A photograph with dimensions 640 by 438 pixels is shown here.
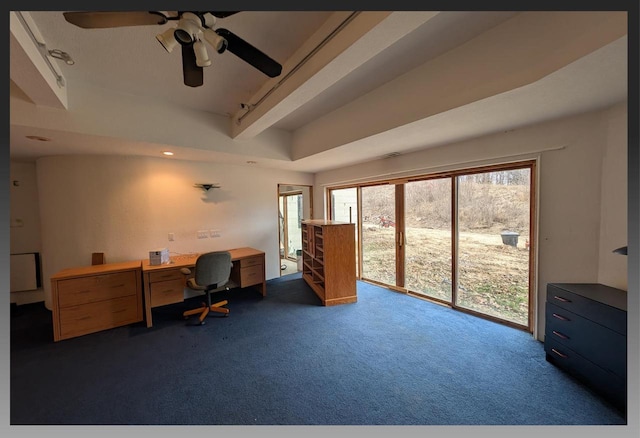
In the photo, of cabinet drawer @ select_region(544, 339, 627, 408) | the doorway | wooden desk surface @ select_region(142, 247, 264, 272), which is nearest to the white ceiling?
wooden desk surface @ select_region(142, 247, 264, 272)

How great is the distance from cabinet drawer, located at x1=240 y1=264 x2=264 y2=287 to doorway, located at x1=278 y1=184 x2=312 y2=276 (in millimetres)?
1670

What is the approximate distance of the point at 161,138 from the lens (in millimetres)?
2525

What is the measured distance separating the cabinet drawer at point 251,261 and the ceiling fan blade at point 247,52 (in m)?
2.80

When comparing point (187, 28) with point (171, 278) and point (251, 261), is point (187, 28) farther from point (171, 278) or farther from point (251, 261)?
point (251, 261)

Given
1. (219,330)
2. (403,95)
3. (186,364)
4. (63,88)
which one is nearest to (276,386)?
(186,364)

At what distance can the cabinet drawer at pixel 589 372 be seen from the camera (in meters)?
1.47

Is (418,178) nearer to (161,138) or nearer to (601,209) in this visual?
(601,209)

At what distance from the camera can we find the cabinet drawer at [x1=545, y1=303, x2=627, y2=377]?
1.49 meters

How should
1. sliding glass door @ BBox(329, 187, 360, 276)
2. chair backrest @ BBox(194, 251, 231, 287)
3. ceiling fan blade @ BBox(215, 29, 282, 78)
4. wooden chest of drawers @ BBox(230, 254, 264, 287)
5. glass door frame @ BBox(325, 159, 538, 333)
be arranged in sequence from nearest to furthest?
ceiling fan blade @ BBox(215, 29, 282, 78) → glass door frame @ BBox(325, 159, 538, 333) → chair backrest @ BBox(194, 251, 231, 287) → wooden chest of drawers @ BBox(230, 254, 264, 287) → sliding glass door @ BBox(329, 187, 360, 276)

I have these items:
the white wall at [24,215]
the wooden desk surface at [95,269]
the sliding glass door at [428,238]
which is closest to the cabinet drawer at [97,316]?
the wooden desk surface at [95,269]

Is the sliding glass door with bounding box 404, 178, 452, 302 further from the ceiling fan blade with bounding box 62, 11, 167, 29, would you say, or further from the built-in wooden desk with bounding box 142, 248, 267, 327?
the ceiling fan blade with bounding box 62, 11, 167, 29

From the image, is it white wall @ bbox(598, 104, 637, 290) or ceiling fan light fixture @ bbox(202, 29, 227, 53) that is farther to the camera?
white wall @ bbox(598, 104, 637, 290)

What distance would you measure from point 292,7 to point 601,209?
2.89m

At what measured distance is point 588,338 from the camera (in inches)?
65.7
